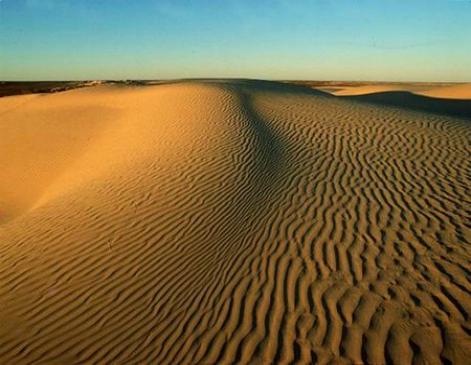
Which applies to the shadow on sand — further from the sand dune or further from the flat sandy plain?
the flat sandy plain

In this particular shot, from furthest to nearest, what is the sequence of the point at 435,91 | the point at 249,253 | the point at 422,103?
the point at 435,91, the point at 422,103, the point at 249,253

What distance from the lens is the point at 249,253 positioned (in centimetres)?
523

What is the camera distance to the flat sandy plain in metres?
3.77

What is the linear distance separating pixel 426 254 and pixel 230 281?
285 cm

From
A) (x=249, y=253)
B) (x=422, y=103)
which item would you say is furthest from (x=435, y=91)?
(x=249, y=253)

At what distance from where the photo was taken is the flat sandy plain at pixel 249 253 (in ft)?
12.4

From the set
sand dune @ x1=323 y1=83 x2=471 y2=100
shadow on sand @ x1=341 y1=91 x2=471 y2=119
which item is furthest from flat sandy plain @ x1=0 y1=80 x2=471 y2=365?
sand dune @ x1=323 y1=83 x2=471 y2=100

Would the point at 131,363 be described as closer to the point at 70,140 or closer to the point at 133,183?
the point at 133,183

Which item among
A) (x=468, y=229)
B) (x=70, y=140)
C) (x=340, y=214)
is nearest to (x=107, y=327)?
(x=340, y=214)

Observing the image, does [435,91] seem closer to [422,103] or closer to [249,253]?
[422,103]

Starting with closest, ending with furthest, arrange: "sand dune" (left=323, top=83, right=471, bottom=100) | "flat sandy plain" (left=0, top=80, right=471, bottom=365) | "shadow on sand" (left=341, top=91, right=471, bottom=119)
A: "flat sandy plain" (left=0, top=80, right=471, bottom=365) → "shadow on sand" (left=341, top=91, right=471, bottom=119) → "sand dune" (left=323, top=83, right=471, bottom=100)

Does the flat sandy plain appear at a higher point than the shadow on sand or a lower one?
higher

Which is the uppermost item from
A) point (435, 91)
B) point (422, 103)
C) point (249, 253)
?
point (249, 253)

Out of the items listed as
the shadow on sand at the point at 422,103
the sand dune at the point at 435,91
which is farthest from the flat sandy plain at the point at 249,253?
the sand dune at the point at 435,91
